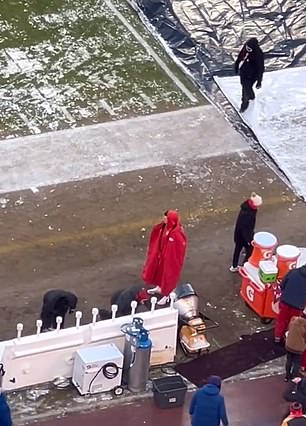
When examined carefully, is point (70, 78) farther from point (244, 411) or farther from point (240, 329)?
point (244, 411)

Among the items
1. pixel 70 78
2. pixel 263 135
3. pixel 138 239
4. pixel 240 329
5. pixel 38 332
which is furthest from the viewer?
pixel 70 78

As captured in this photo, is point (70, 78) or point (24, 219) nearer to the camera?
point (24, 219)

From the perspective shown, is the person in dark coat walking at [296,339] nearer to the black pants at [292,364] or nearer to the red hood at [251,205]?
the black pants at [292,364]

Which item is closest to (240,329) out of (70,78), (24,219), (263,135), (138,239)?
(138,239)

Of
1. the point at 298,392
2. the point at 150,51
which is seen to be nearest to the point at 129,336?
the point at 298,392

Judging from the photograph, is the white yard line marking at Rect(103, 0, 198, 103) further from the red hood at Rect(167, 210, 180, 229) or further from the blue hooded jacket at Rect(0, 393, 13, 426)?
the blue hooded jacket at Rect(0, 393, 13, 426)

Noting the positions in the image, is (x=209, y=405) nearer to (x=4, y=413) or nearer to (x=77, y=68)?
(x=4, y=413)

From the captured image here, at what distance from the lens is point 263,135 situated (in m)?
21.5

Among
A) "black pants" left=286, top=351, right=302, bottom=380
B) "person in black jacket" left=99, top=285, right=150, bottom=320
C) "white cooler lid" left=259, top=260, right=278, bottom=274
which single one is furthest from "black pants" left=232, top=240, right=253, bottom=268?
"black pants" left=286, top=351, right=302, bottom=380

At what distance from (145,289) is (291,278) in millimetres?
2225

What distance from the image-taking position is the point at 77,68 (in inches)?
920

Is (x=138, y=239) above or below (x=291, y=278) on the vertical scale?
below

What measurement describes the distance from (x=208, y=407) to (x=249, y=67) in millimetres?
9133

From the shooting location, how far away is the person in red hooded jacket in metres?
16.7
